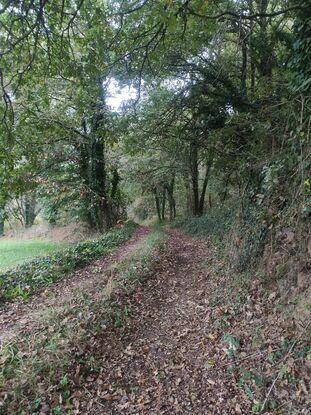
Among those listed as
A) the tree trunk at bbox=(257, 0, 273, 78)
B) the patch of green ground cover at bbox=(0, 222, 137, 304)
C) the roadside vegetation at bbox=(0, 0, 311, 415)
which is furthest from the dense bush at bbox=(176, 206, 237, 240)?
the tree trunk at bbox=(257, 0, 273, 78)

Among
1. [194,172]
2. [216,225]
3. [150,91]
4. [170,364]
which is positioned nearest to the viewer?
[170,364]

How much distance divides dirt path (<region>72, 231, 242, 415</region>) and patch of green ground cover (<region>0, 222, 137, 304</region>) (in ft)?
7.96

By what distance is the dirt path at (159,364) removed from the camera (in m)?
3.33

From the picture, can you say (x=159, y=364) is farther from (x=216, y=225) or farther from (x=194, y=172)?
(x=194, y=172)

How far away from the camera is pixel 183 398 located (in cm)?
341

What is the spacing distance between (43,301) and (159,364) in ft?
9.72

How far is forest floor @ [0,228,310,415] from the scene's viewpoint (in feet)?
10.6

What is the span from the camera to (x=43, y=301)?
5.87 m

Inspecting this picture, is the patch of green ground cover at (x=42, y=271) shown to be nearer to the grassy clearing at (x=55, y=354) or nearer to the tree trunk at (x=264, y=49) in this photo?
the grassy clearing at (x=55, y=354)

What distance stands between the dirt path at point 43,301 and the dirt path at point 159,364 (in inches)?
48.2

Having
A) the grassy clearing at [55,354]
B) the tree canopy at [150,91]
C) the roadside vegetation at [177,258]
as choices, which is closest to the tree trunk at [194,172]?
the tree canopy at [150,91]

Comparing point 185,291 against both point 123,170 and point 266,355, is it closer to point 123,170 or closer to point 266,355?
point 266,355

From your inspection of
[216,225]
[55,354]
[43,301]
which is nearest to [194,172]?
[216,225]

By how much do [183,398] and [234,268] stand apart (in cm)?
→ 302
